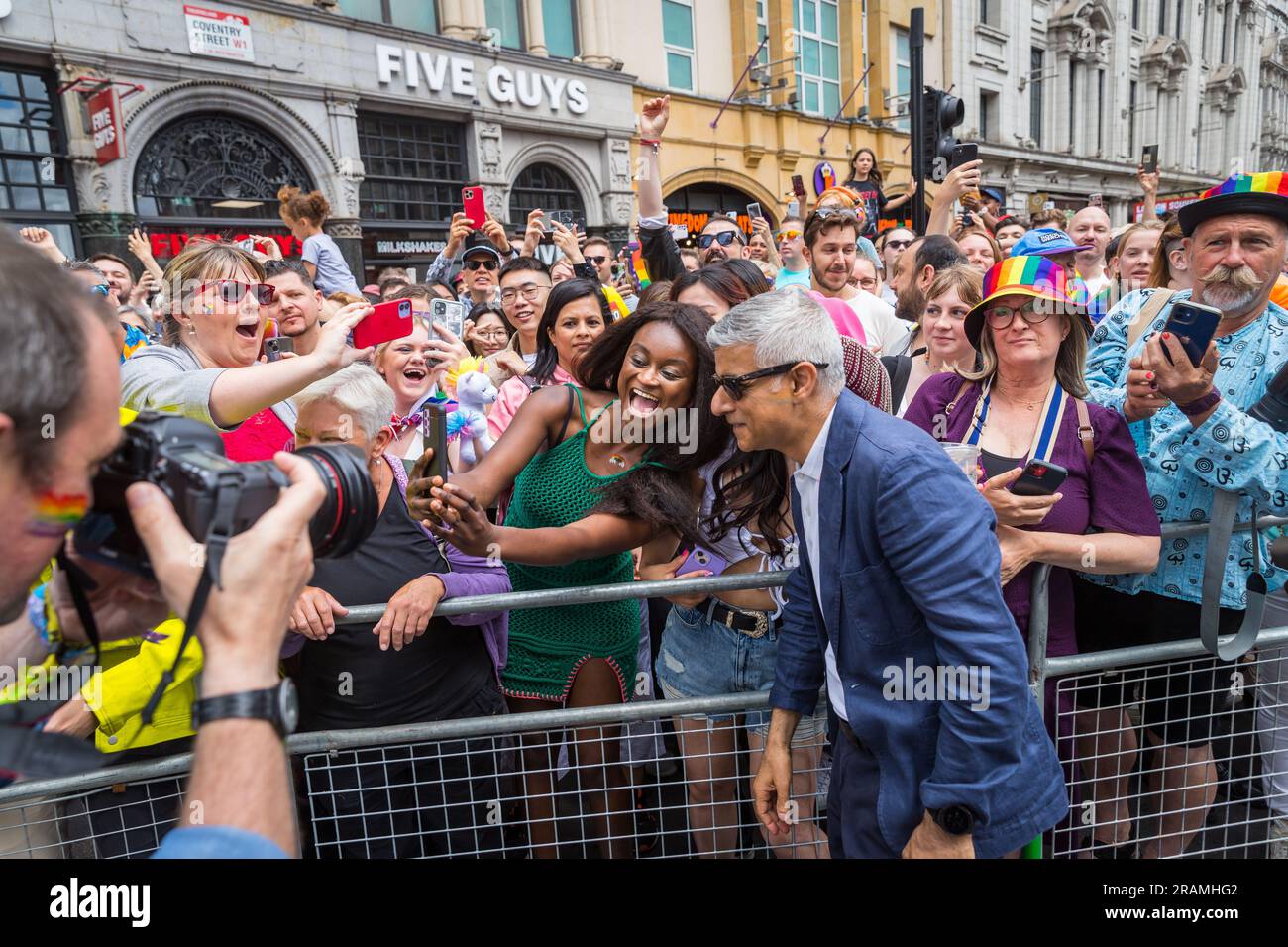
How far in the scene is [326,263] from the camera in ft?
20.1

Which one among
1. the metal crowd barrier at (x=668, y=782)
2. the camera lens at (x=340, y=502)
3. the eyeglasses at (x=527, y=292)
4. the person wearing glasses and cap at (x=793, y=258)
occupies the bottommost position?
the metal crowd barrier at (x=668, y=782)

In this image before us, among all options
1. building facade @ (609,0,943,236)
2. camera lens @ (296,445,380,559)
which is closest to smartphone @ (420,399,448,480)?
camera lens @ (296,445,380,559)

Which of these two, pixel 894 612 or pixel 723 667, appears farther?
pixel 723 667

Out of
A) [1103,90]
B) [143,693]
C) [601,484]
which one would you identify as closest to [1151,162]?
[601,484]

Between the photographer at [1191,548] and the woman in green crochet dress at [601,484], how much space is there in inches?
55.1

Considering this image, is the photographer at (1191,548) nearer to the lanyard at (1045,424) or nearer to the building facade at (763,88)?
the lanyard at (1045,424)

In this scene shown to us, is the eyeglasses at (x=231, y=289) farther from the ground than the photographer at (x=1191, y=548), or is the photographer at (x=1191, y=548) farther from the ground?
the eyeglasses at (x=231, y=289)

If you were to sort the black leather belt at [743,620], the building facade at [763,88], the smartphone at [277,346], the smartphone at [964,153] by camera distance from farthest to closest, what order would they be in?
1. the building facade at [763,88]
2. the smartphone at [964,153]
3. the smartphone at [277,346]
4. the black leather belt at [743,620]

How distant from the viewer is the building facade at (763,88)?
1703 cm

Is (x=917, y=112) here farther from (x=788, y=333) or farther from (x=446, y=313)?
(x=788, y=333)

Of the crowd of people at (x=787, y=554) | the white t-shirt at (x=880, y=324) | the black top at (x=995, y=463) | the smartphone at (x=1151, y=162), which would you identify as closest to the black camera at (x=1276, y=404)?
the crowd of people at (x=787, y=554)

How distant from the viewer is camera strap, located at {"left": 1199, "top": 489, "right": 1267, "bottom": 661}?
2.30m

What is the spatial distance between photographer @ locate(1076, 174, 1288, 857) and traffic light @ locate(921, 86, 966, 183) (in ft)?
15.0

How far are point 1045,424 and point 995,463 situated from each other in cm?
20
